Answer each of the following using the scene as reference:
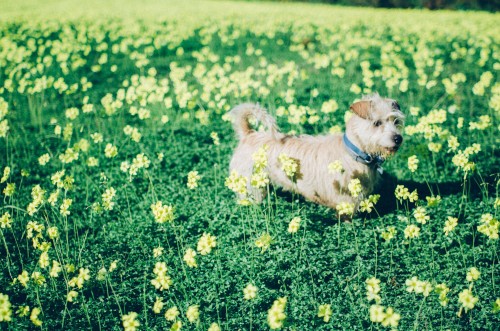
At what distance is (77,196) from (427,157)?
4863mm

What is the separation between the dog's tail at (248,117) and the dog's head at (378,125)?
0.99 metres

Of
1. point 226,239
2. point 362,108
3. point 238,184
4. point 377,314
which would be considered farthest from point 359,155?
point 377,314

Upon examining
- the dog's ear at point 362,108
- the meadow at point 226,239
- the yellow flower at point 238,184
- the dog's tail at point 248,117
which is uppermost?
the dog's ear at point 362,108

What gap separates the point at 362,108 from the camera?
3.77 metres

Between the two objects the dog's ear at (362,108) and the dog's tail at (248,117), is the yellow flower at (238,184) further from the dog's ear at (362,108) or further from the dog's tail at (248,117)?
the dog's ear at (362,108)

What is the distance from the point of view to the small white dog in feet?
12.6

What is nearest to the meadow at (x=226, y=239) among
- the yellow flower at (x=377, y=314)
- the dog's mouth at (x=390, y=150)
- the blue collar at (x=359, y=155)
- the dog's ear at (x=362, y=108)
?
the yellow flower at (x=377, y=314)

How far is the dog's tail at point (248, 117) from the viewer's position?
4.46 metres

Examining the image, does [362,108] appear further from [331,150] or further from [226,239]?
[226,239]

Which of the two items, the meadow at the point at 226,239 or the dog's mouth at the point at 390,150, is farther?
the dog's mouth at the point at 390,150

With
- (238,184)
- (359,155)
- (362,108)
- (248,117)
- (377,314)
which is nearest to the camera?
(377,314)

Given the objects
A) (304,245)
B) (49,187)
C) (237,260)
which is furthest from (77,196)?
(304,245)

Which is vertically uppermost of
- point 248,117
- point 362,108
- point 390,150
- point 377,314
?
point 362,108

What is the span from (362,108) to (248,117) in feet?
4.83
